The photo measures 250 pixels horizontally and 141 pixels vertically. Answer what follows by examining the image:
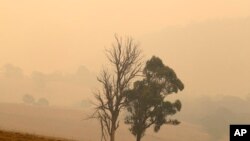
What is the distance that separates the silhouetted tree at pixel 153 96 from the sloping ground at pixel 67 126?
58.3m

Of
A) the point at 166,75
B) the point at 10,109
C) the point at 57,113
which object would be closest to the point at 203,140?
the point at 57,113

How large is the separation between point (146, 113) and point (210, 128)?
11135cm

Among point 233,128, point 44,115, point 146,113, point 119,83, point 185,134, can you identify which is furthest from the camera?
point 185,134

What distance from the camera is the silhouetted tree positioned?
40594 millimetres

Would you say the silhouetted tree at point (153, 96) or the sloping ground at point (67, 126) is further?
the sloping ground at point (67, 126)

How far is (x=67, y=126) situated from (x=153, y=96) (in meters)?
84.7

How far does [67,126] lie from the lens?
12194 cm

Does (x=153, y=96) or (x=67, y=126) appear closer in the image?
(x=153, y=96)

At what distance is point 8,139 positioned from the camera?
1773 cm

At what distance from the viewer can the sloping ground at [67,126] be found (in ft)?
352

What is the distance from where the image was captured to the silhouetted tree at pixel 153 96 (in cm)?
4059

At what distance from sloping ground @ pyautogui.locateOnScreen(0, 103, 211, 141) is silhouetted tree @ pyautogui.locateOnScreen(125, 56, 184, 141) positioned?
58290 mm

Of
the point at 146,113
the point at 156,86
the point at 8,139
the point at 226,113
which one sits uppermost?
the point at 226,113

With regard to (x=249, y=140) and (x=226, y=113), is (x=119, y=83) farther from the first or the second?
(x=226, y=113)
